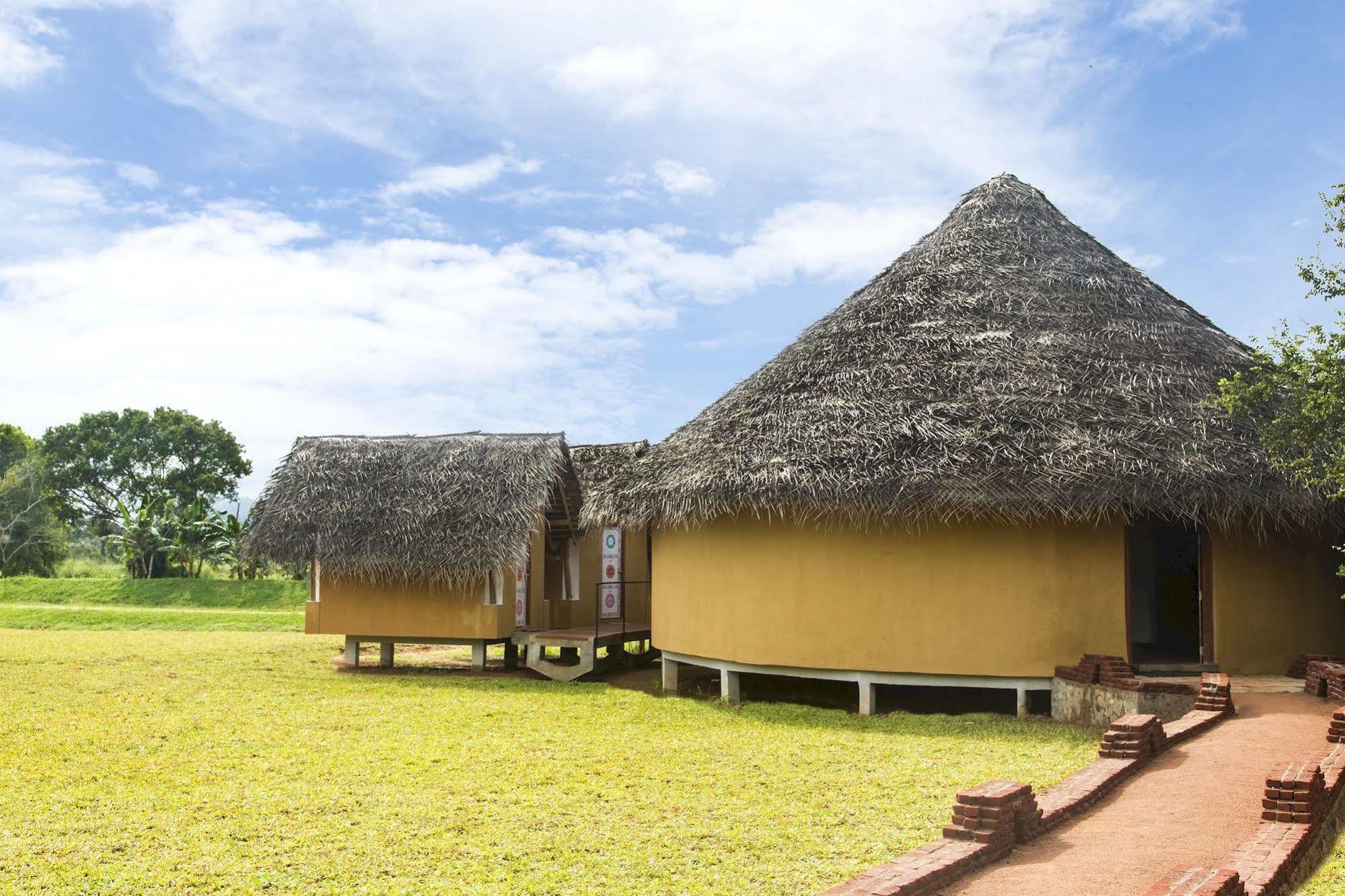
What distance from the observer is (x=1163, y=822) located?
611cm

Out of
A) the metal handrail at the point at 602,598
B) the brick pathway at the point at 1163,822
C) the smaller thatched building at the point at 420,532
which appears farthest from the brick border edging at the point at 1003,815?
the smaller thatched building at the point at 420,532

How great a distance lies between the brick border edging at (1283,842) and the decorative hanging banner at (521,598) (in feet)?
36.6

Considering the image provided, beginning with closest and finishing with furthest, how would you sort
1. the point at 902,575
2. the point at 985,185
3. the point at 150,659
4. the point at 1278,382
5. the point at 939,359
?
the point at 1278,382 < the point at 902,575 < the point at 939,359 < the point at 985,185 < the point at 150,659

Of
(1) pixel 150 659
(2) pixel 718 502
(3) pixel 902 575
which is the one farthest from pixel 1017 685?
(1) pixel 150 659

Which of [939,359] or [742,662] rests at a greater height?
[939,359]

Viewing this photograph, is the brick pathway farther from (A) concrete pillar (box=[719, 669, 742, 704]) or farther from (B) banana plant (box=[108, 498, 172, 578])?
(B) banana plant (box=[108, 498, 172, 578])

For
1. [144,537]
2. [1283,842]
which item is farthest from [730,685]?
[144,537]

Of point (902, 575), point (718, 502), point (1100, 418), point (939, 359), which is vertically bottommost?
point (902, 575)

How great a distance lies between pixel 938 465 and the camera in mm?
10617

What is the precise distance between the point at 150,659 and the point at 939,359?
12817 millimetres

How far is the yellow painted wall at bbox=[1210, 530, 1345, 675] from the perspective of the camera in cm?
1122

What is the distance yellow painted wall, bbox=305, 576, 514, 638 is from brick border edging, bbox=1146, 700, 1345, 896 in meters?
10.8

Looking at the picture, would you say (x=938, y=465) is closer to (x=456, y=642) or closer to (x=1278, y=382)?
(x=1278, y=382)

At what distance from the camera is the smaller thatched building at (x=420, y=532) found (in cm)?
1527
